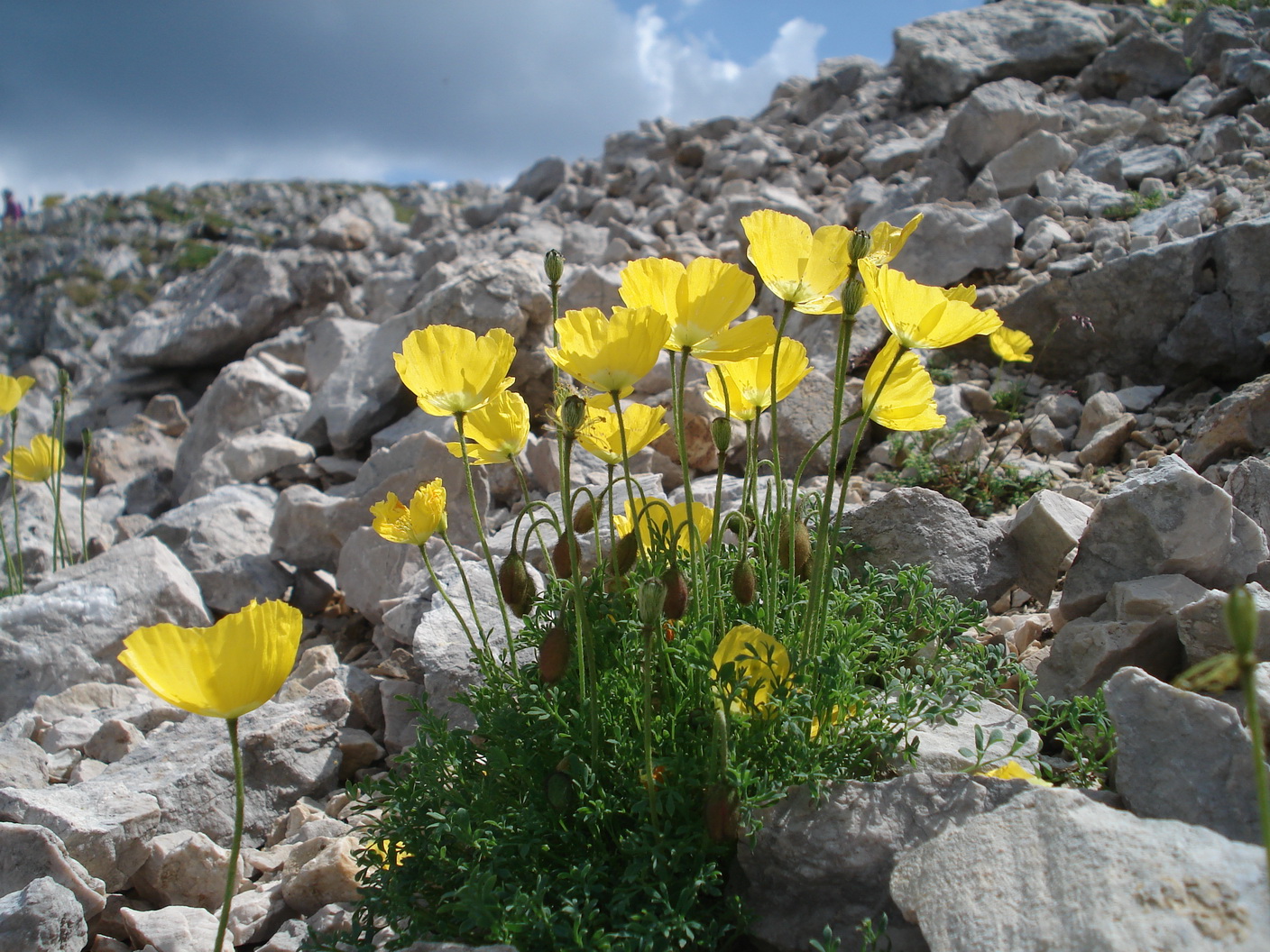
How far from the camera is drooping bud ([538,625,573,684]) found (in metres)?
1.76

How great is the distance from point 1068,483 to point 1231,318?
125cm

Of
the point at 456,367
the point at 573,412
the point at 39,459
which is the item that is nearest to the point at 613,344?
the point at 573,412

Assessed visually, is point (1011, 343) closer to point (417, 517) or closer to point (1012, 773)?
point (1012, 773)

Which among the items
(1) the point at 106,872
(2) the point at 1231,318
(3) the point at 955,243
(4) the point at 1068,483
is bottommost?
(1) the point at 106,872

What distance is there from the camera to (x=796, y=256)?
1.84m

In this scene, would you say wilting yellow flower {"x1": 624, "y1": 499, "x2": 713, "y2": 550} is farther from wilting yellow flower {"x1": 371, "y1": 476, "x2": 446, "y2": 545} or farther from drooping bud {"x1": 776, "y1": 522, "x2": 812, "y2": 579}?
wilting yellow flower {"x1": 371, "y1": 476, "x2": 446, "y2": 545}

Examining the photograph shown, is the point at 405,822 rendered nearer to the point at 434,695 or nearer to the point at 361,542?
the point at 434,695

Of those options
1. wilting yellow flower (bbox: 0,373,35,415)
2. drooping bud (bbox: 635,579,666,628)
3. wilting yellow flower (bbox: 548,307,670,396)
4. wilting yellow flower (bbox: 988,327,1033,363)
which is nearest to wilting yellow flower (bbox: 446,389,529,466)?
wilting yellow flower (bbox: 548,307,670,396)

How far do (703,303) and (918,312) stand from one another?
1.40 feet

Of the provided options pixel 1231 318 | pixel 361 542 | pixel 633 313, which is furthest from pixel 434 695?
pixel 1231 318

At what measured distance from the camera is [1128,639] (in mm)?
2170

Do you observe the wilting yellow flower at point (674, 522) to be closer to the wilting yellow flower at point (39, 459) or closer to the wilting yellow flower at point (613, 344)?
the wilting yellow flower at point (613, 344)

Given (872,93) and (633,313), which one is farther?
(872,93)

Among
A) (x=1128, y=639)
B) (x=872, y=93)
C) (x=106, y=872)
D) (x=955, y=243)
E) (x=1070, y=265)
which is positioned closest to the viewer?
(x=1128, y=639)
